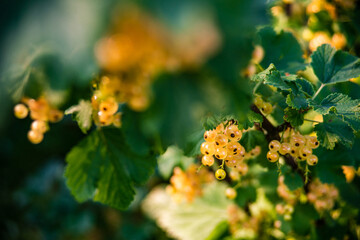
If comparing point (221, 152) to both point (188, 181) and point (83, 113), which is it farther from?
point (188, 181)

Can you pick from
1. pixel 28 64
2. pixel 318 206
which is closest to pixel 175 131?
pixel 28 64

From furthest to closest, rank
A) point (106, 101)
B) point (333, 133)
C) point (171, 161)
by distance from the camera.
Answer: point (171, 161) < point (333, 133) < point (106, 101)

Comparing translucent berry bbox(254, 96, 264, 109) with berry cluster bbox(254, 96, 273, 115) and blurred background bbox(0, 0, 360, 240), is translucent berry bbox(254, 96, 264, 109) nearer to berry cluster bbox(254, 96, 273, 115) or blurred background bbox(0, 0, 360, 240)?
berry cluster bbox(254, 96, 273, 115)

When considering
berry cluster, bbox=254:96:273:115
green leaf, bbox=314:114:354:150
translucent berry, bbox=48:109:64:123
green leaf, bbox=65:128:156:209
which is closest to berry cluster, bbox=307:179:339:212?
green leaf, bbox=314:114:354:150

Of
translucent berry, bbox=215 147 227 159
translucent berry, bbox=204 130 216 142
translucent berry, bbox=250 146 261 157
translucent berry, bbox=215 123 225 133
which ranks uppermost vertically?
translucent berry, bbox=204 130 216 142

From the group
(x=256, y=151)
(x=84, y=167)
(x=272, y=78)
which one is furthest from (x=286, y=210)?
(x=84, y=167)

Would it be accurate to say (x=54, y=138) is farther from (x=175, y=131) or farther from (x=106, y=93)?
(x=175, y=131)
